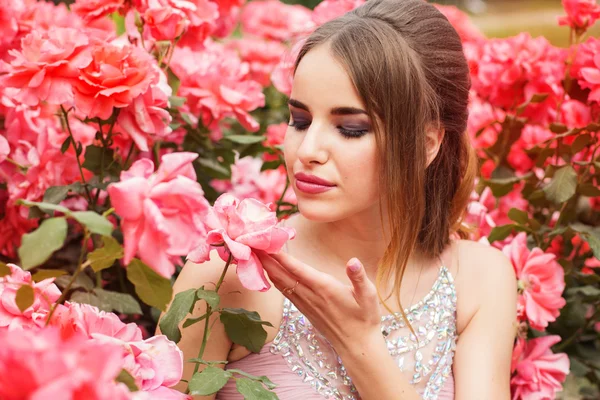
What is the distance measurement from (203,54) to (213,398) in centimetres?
90

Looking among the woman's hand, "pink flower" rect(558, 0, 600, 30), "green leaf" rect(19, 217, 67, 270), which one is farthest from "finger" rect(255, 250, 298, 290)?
"pink flower" rect(558, 0, 600, 30)

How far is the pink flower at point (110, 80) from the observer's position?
1.32 m

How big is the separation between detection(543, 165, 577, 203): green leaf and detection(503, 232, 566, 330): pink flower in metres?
0.13

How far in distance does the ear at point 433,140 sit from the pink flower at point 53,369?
104 cm

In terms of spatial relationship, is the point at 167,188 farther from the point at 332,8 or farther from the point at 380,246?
the point at 332,8

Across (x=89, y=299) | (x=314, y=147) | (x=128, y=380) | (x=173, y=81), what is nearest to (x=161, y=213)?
(x=128, y=380)

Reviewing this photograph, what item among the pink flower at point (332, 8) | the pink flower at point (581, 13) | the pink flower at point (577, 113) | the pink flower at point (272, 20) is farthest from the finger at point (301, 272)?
the pink flower at point (272, 20)

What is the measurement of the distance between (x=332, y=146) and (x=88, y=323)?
22.8 inches

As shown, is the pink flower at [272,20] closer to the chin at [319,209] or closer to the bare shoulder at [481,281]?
the bare shoulder at [481,281]

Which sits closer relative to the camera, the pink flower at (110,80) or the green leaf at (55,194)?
the pink flower at (110,80)

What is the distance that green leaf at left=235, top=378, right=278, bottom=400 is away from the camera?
1.03 metres

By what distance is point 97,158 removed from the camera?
1570 millimetres

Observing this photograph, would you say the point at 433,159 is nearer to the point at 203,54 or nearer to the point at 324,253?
the point at 324,253

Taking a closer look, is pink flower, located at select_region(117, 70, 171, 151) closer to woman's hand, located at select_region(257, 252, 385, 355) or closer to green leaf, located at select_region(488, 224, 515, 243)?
woman's hand, located at select_region(257, 252, 385, 355)
